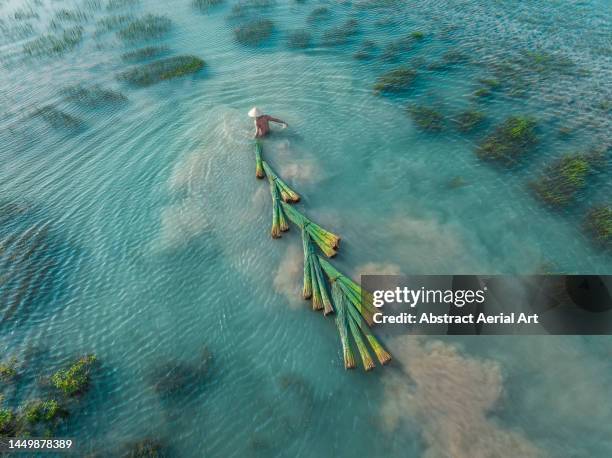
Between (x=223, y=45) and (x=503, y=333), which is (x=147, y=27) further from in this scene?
(x=503, y=333)

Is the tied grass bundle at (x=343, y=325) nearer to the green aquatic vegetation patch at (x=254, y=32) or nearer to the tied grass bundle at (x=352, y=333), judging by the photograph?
the tied grass bundle at (x=352, y=333)

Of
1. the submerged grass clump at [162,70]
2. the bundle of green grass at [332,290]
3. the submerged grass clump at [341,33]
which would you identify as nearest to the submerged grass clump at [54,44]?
the submerged grass clump at [162,70]

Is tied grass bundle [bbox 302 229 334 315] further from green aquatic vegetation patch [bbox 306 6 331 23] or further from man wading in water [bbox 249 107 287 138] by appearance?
green aquatic vegetation patch [bbox 306 6 331 23]

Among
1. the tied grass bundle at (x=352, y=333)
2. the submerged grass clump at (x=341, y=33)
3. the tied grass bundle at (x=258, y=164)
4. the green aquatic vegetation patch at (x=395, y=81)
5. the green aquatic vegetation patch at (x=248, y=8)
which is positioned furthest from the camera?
the green aquatic vegetation patch at (x=248, y=8)

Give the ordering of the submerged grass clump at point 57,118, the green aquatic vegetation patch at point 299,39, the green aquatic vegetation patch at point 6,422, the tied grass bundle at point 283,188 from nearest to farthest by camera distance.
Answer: the green aquatic vegetation patch at point 6,422 → the tied grass bundle at point 283,188 → the submerged grass clump at point 57,118 → the green aquatic vegetation patch at point 299,39

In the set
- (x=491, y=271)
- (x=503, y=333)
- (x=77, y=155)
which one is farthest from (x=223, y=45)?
(x=503, y=333)
